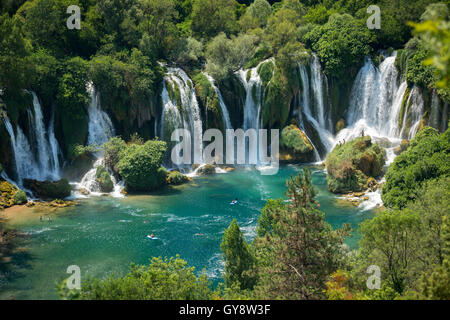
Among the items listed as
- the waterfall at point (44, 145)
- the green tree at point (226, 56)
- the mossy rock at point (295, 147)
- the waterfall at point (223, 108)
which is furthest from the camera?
the waterfall at point (223, 108)

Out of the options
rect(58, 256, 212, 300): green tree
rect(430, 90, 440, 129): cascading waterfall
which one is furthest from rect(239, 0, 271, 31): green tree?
A: rect(58, 256, 212, 300): green tree

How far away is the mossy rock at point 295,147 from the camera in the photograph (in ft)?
165

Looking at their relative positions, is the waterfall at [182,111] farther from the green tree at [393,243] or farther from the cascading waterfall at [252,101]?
the green tree at [393,243]

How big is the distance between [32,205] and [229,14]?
41766 mm

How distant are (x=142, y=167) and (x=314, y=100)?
86.7ft

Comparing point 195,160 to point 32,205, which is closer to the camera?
point 32,205

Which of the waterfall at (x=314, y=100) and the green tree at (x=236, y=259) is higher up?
the waterfall at (x=314, y=100)

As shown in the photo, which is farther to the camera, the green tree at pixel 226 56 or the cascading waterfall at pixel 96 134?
the green tree at pixel 226 56

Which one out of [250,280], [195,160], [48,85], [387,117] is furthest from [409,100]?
[48,85]

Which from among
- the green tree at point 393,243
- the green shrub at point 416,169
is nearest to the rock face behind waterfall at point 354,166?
the green shrub at point 416,169

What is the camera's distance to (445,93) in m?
41.4

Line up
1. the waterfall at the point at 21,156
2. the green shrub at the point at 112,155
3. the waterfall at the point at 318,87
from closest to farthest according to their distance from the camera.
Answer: the waterfall at the point at 21,156 < the green shrub at the point at 112,155 < the waterfall at the point at 318,87

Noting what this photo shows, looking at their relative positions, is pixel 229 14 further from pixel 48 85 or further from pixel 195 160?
pixel 48 85

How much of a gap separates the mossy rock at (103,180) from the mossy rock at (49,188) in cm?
320
